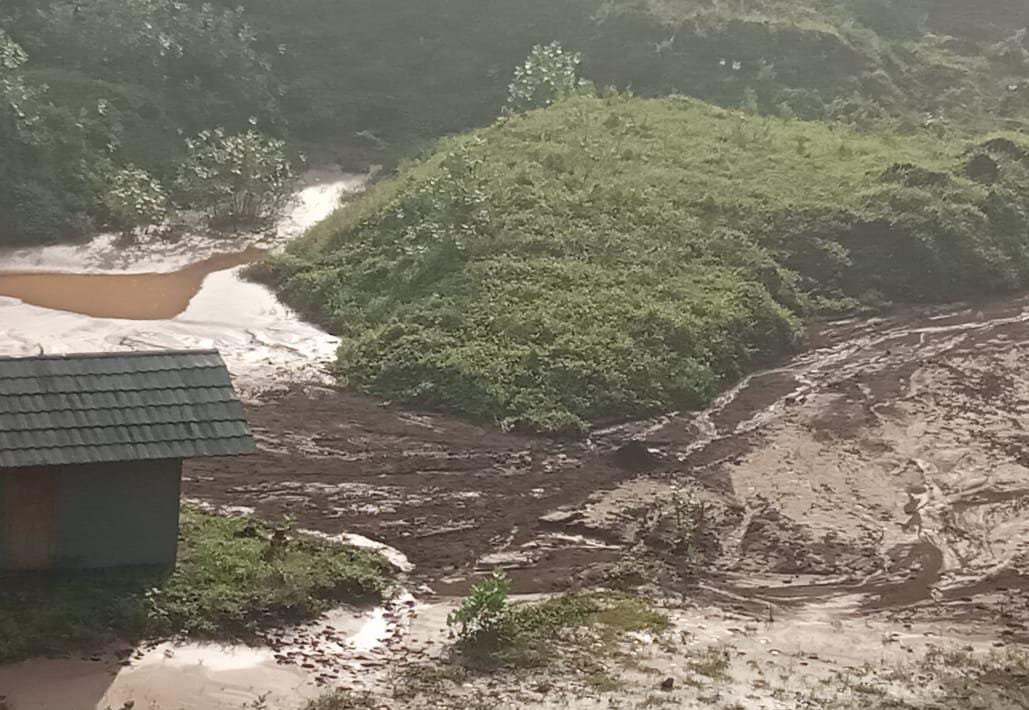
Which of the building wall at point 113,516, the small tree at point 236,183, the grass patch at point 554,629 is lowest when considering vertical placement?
the grass patch at point 554,629

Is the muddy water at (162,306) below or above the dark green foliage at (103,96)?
below

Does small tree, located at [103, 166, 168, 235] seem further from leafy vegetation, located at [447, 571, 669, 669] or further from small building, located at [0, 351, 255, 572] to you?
leafy vegetation, located at [447, 571, 669, 669]

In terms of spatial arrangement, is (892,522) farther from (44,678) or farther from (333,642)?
(44,678)

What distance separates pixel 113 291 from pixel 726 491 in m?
11.3

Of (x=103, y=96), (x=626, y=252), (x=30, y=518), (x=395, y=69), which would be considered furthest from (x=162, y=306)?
(x=395, y=69)

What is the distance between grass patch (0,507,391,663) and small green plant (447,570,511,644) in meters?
1.28

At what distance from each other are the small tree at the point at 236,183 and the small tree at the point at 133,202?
32.0 inches

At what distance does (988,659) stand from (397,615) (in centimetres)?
536

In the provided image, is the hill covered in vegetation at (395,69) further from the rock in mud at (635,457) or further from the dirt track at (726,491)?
the rock in mud at (635,457)

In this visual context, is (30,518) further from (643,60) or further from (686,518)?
(643,60)

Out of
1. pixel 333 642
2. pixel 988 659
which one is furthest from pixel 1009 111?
pixel 333 642

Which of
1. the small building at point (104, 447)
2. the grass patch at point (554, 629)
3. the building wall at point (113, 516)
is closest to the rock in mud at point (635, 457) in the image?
the grass patch at point (554, 629)

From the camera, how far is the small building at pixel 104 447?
1128 cm

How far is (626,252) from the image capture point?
71.7 ft
